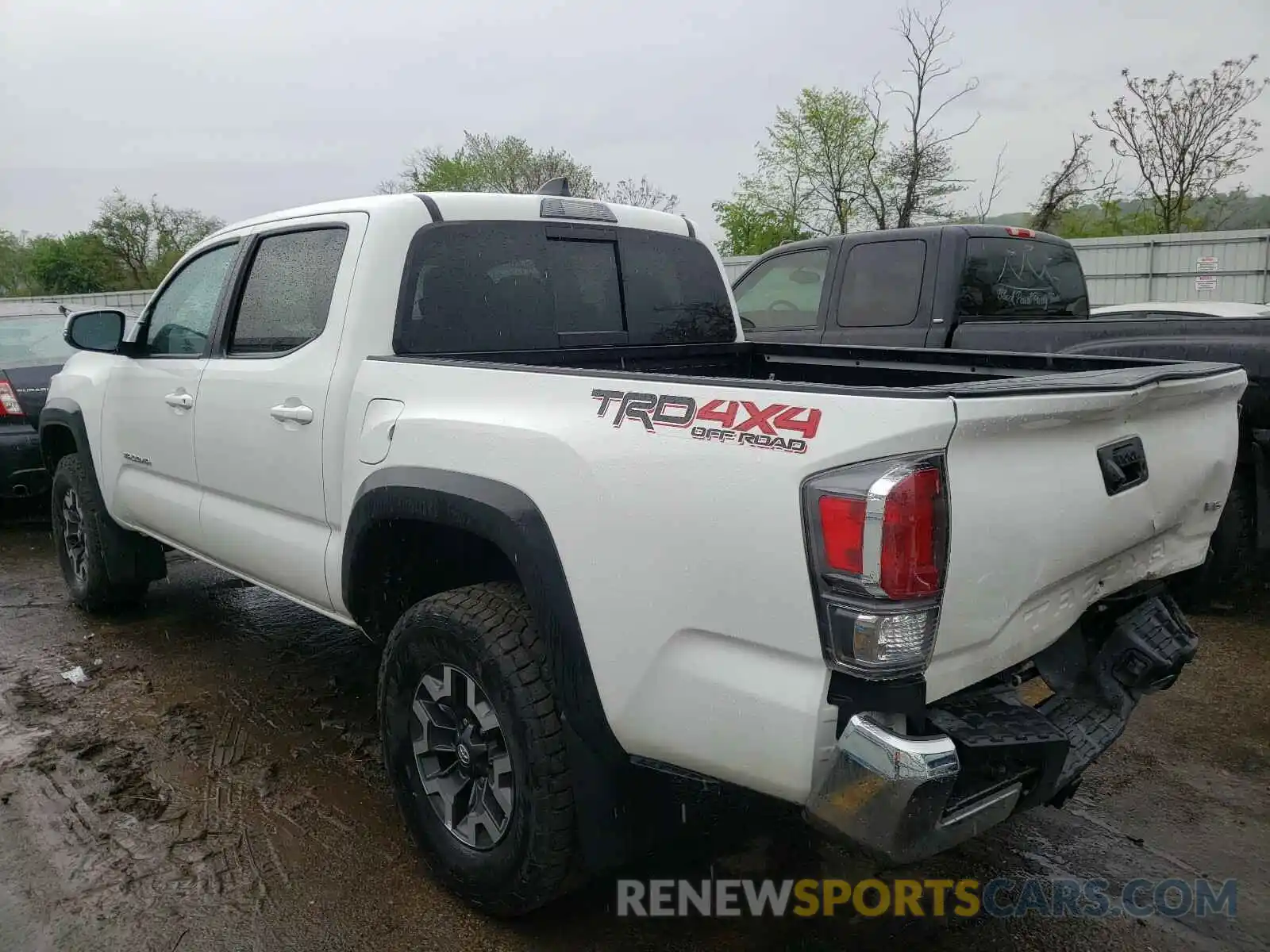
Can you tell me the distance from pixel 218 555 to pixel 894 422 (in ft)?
10.0

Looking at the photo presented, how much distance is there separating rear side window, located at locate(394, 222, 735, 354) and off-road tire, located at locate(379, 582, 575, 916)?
997 millimetres

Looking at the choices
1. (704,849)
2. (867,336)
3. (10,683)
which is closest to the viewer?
(704,849)

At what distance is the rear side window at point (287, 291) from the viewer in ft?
10.8

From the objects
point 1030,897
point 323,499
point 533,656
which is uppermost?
point 323,499

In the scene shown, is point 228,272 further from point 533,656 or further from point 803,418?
point 803,418

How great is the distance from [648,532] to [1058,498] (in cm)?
87

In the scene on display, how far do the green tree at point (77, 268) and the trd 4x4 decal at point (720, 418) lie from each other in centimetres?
4394

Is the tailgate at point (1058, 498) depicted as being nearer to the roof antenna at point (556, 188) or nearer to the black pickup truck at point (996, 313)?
the roof antenna at point (556, 188)

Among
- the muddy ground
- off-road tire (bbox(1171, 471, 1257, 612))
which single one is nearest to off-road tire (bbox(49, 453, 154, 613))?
the muddy ground

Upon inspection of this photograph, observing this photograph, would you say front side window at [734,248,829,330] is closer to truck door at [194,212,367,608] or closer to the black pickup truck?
the black pickup truck

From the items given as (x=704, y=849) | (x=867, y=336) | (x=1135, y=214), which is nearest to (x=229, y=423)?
(x=704, y=849)

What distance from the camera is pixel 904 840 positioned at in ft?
6.03

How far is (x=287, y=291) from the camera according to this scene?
11.5ft

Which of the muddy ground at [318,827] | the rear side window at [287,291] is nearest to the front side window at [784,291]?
the muddy ground at [318,827]
